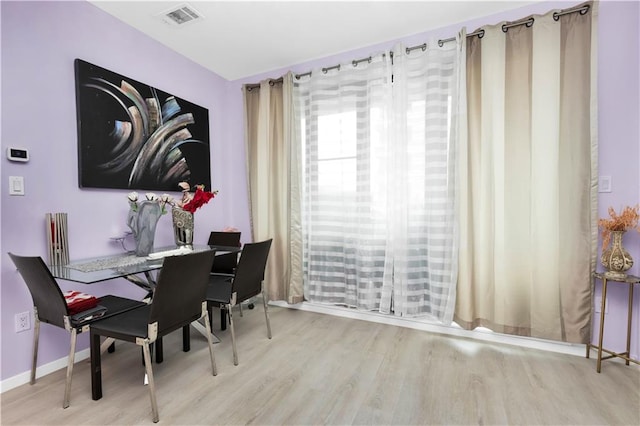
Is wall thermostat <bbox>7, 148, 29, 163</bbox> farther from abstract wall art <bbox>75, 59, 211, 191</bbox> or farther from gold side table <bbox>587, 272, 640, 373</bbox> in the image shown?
gold side table <bbox>587, 272, 640, 373</bbox>

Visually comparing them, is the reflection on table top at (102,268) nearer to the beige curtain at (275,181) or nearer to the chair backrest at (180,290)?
the chair backrest at (180,290)

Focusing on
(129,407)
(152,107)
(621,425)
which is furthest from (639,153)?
(152,107)

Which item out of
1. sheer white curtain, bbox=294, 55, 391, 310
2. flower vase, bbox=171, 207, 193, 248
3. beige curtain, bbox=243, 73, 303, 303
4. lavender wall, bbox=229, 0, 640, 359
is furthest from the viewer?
beige curtain, bbox=243, 73, 303, 303

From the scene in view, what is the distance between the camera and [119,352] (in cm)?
223

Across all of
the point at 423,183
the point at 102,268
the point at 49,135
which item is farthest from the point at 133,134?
the point at 423,183

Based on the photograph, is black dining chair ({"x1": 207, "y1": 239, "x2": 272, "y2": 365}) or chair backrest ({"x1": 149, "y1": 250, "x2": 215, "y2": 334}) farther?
black dining chair ({"x1": 207, "y1": 239, "x2": 272, "y2": 365})

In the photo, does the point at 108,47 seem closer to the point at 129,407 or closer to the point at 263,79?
the point at 263,79

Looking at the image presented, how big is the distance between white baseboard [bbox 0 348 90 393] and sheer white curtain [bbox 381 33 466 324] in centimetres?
247

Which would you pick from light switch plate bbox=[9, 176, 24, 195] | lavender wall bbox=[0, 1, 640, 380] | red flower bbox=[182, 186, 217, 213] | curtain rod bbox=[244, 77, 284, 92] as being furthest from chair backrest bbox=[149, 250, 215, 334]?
curtain rod bbox=[244, 77, 284, 92]

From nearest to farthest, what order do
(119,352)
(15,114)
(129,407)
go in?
1. (129,407)
2. (15,114)
3. (119,352)

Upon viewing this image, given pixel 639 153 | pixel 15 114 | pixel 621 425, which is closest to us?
pixel 621 425

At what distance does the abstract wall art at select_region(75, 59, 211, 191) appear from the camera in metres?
2.14

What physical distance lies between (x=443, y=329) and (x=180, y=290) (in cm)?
220

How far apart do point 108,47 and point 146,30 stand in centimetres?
41
